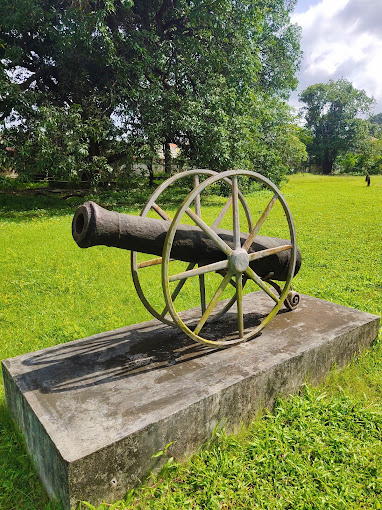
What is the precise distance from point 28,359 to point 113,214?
4.56ft

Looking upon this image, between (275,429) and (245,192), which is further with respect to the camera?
(245,192)

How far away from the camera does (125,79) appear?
14.2 metres

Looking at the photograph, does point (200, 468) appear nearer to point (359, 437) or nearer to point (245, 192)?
point (359, 437)

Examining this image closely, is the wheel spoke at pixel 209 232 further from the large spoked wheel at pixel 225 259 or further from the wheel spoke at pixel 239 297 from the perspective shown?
the wheel spoke at pixel 239 297

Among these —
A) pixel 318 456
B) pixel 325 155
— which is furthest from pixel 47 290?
pixel 325 155

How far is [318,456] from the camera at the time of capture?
280cm

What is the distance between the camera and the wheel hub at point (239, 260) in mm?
3047

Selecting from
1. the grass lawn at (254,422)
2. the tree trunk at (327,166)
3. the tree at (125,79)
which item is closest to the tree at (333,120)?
the tree trunk at (327,166)

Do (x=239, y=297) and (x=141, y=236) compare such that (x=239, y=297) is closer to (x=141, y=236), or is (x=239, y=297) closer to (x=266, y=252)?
(x=266, y=252)

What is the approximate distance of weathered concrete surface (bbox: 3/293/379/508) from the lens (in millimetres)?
2203

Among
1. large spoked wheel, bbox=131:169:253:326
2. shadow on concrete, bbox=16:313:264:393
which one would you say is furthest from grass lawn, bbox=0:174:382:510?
large spoked wheel, bbox=131:169:253:326

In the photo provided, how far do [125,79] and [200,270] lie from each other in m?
13.2

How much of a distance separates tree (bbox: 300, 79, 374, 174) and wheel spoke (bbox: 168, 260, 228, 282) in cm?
4924

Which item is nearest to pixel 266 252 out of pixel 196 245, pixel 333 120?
pixel 196 245
